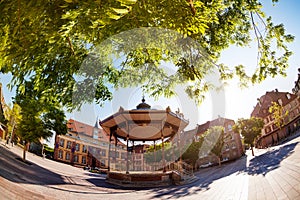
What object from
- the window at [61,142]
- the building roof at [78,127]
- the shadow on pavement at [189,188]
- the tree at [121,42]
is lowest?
the shadow on pavement at [189,188]

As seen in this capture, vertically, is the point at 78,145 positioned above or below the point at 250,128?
above

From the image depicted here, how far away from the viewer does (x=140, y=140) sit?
9.10 m

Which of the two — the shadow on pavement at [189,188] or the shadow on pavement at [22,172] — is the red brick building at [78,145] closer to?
the shadow on pavement at [22,172]

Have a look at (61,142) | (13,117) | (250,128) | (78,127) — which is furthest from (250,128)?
(13,117)

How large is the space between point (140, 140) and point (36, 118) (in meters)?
7.52

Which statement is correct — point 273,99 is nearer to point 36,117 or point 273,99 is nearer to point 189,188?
point 189,188

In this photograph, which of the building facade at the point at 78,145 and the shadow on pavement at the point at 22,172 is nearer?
the shadow on pavement at the point at 22,172

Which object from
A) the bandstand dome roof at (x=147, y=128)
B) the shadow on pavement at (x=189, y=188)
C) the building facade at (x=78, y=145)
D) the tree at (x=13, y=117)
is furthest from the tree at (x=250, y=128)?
the tree at (x=13, y=117)

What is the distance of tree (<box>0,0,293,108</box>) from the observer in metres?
0.93

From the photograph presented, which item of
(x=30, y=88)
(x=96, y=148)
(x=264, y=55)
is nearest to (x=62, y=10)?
(x=30, y=88)

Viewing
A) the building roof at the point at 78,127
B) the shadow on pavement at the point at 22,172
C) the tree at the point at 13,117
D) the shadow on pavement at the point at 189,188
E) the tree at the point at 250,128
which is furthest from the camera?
the tree at the point at 250,128

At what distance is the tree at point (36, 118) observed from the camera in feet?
6.22

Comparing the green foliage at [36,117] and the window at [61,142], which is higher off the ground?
the green foliage at [36,117]

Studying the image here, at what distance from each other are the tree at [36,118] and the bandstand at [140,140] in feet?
3.60
